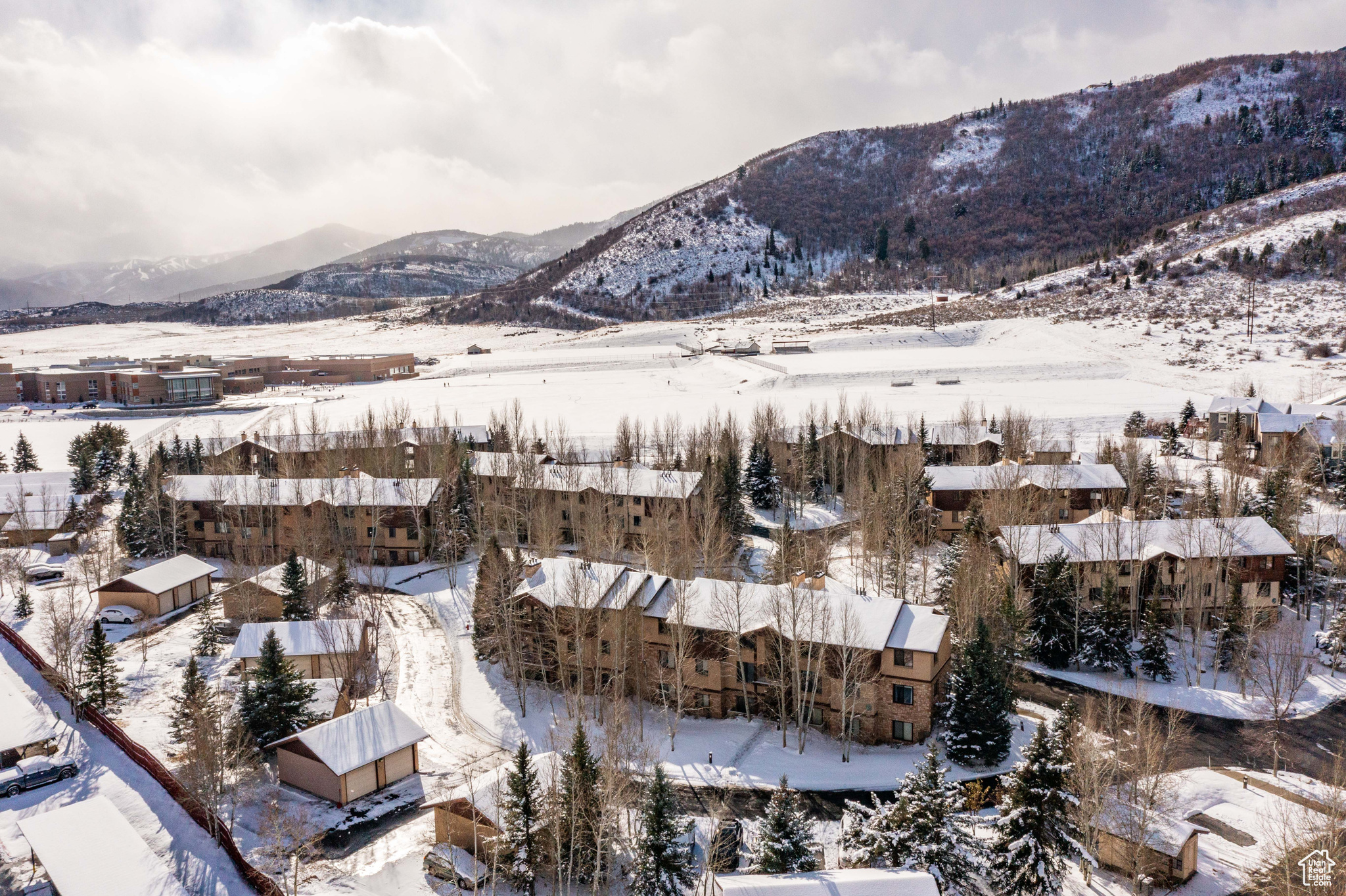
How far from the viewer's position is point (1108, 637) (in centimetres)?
3638

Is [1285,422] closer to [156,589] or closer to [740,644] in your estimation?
[740,644]

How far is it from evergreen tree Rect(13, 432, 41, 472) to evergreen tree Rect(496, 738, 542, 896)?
70026 mm

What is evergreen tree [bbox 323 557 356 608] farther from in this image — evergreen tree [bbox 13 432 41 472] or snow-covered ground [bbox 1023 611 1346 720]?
evergreen tree [bbox 13 432 41 472]

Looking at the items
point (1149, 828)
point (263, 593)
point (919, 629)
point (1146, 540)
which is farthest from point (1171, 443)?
point (263, 593)

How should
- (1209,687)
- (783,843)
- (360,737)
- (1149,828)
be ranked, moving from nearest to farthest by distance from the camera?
(783,843), (1149,828), (360,737), (1209,687)

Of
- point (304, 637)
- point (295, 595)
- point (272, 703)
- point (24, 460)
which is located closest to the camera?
point (272, 703)

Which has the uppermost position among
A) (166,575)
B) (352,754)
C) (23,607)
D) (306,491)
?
(306,491)

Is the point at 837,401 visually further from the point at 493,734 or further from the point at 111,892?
the point at 111,892

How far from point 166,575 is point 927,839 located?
41.8 metres

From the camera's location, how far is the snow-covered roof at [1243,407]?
65.5m

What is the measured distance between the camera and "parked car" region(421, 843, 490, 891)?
863 inches

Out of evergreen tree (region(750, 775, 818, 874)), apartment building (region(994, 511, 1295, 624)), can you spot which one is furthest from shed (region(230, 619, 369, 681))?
apartment building (region(994, 511, 1295, 624))

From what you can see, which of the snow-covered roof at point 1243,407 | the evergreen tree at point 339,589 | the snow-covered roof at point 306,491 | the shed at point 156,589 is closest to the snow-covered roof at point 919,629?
the evergreen tree at point 339,589

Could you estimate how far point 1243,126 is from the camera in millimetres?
199375
